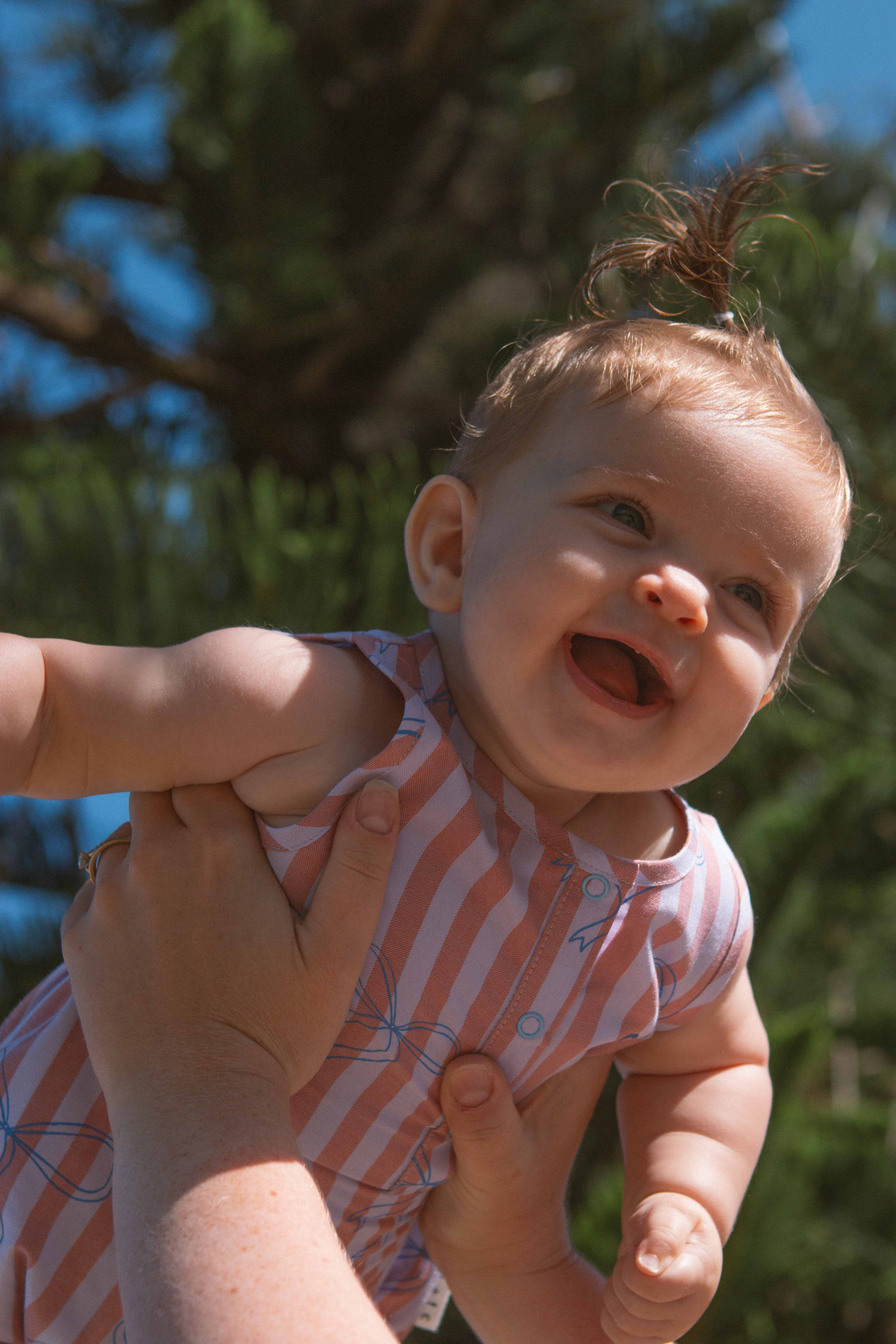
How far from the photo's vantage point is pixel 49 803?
4.91 ft

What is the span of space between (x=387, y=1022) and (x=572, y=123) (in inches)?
69.1

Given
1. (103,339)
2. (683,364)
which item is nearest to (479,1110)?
(683,364)

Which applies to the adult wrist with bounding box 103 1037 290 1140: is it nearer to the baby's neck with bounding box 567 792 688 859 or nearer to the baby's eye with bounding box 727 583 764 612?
the baby's neck with bounding box 567 792 688 859

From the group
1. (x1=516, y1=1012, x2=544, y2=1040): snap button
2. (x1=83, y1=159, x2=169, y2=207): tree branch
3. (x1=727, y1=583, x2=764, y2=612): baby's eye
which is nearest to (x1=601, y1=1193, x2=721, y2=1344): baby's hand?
(x1=516, y1=1012, x2=544, y2=1040): snap button

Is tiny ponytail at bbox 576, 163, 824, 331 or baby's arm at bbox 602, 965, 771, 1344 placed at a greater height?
tiny ponytail at bbox 576, 163, 824, 331

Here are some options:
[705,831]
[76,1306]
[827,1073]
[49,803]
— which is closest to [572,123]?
[49,803]

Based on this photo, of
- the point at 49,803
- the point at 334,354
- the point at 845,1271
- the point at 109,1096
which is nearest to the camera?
the point at 109,1096

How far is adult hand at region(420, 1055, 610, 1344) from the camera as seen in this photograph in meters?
0.63

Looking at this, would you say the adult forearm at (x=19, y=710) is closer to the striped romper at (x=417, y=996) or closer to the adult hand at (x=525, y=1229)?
the striped romper at (x=417, y=996)

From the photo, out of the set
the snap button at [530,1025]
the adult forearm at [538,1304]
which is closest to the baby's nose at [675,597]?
the snap button at [530,1025]

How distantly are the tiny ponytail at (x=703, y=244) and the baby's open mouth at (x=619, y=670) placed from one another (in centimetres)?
24

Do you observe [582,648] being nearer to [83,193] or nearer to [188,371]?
[188,371]

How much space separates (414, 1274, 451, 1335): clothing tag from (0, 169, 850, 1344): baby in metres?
0.14

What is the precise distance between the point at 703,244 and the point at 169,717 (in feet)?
1.47
